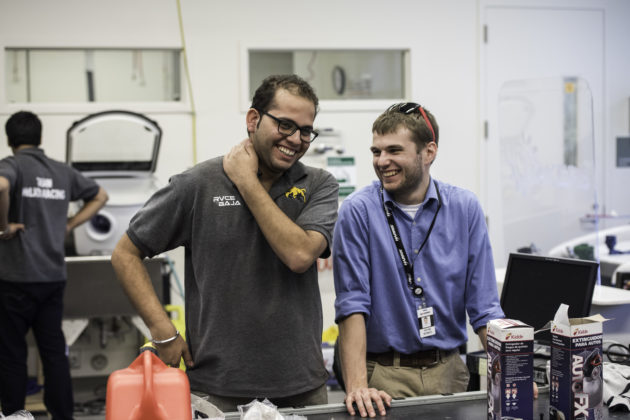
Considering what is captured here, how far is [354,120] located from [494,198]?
1265mm

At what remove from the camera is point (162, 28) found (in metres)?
4.80

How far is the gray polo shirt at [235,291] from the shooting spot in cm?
174

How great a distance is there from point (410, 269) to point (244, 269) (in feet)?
1.77

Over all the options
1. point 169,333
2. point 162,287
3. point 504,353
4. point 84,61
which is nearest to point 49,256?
point 162,287

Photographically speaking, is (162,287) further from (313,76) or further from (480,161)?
(480,161)

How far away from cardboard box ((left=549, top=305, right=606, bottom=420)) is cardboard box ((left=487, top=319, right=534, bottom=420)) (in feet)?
0.26

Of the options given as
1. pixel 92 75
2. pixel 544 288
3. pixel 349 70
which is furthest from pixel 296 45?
pixel 544 288

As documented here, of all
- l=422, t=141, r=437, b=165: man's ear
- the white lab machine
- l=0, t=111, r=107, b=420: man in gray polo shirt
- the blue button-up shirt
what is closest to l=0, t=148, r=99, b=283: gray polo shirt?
l=0, t=111, r=107, b=420: man in gray polo shirt

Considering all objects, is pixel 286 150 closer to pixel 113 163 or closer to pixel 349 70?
pixel 113 163

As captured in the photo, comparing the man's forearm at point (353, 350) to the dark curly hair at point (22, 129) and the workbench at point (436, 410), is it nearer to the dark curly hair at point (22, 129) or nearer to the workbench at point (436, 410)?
the workbench at point (436, 410)

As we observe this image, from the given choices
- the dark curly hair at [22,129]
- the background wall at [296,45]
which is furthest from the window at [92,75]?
the dark curly hair at [22,129]

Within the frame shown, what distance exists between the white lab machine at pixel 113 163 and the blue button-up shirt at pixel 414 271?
2.67 metres

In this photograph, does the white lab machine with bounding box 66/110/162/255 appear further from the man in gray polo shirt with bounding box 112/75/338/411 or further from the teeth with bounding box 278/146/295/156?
the teeth with bounding box 278/146/295/156

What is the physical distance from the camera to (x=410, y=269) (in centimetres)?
200
